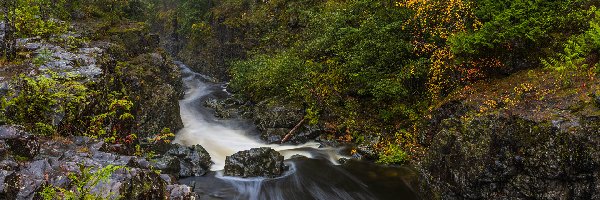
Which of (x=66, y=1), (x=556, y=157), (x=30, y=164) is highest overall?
(x=66, y=1)

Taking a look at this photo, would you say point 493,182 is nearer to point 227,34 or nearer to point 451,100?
point 451,100

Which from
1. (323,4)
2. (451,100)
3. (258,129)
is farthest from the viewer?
(323,4)

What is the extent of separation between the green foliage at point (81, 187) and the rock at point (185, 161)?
7641mm

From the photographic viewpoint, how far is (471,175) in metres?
10.8

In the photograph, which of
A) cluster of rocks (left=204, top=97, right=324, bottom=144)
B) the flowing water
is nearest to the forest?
cluster of rocks (left=204, top=97, right=324, bottom=144)

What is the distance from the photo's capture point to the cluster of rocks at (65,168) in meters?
5.75

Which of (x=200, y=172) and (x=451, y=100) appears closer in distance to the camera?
(x=451, y=100)

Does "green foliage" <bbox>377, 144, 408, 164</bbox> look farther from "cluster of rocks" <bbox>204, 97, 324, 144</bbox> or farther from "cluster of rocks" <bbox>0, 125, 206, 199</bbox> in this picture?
"cluster of rocks" <bbox>0, 125, 206, 199</bbox>

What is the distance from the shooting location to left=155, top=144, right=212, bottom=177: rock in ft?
46.0

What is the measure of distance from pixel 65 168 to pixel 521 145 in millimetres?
10268

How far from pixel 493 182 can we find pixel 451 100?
3.80 metres

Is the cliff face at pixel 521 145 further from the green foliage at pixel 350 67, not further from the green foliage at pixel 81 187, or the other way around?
the green foliage at pixel 81 187

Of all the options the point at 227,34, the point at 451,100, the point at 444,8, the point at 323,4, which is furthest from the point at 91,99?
the point at 227,34

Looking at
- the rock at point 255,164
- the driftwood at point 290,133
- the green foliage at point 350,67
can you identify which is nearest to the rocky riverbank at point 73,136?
the rock at point 255,164
